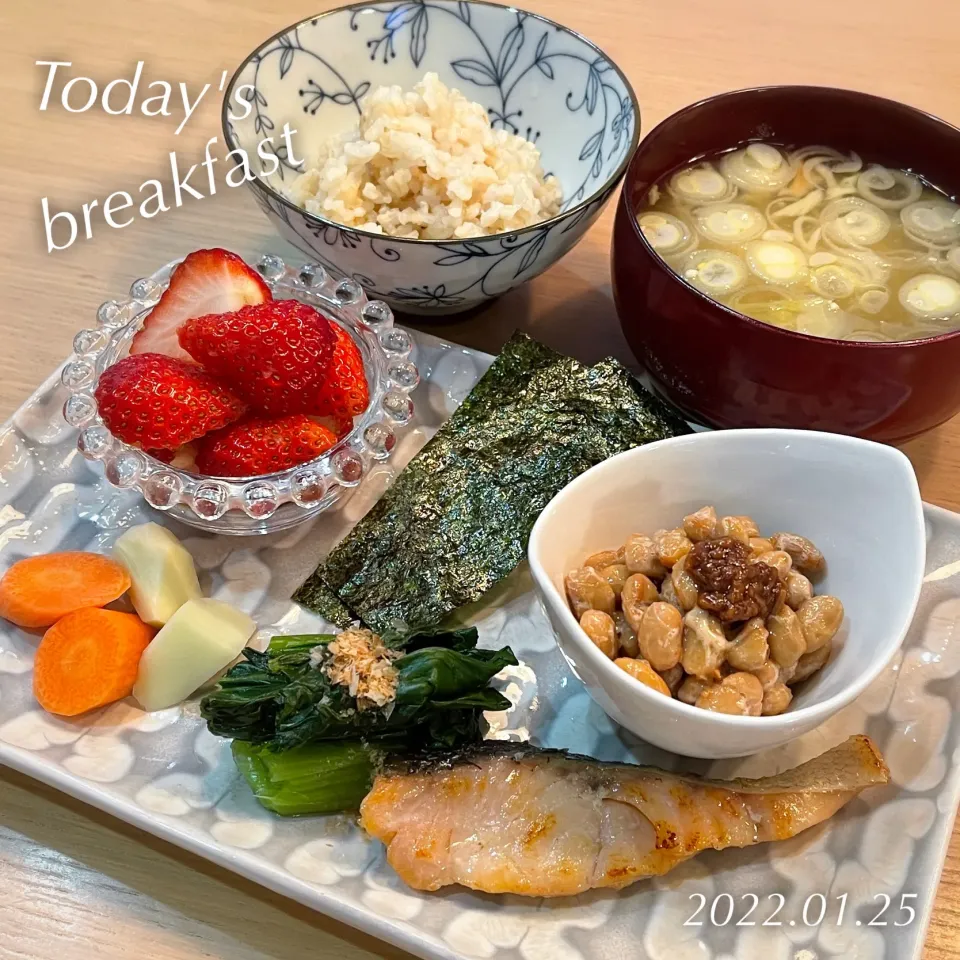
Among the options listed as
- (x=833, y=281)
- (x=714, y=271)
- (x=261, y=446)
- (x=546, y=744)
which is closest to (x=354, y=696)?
(x=546, y=744)

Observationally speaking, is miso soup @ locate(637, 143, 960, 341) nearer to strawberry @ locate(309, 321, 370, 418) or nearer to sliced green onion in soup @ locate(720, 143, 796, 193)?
sliced green onion in soup @ locate(720, 143, 796, 193)

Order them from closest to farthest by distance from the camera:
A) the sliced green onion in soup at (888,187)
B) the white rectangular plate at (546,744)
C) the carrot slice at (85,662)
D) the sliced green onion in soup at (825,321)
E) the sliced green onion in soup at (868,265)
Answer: the white rectangular plate at (546,744)
the carrot slice at (85,662)
the sliced green onion in soup at (825,321)
the sliced green onion in soup at (868,265)
the sliced green onion in soup at (888,187)

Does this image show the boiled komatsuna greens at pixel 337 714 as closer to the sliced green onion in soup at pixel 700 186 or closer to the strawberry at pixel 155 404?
the strawberry at pixel 155 404

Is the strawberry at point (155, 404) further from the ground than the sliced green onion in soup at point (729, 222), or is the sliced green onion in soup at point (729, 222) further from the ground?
the sliced green onion in soup at point (729, 222)

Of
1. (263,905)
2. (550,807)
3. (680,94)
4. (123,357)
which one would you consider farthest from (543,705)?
(680,94)

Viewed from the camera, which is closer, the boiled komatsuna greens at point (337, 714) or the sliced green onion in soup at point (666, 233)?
the boiled komatsuna greens at point (337, 714)

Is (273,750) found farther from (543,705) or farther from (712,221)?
(712,221)

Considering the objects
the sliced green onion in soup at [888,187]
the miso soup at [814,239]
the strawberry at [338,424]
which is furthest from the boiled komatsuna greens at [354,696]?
the sliced green onion in soup at [888,187]
